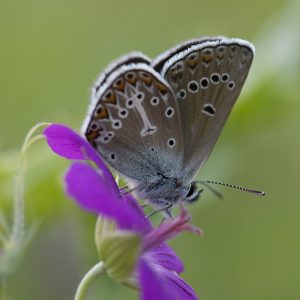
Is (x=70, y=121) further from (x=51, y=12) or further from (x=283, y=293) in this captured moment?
(x=51, y=12)

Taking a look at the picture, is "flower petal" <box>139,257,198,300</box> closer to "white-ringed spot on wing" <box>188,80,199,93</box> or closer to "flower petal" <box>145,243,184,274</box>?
"flower petal" <box>145,243,184,274</box>

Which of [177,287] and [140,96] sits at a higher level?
[140,96]

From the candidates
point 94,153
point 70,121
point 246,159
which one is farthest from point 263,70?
point 246,159

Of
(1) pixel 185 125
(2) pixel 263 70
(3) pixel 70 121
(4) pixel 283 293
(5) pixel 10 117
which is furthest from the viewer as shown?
(5) pixel 10 117

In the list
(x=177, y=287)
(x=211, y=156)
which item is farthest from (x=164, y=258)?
(x=211, y=156)

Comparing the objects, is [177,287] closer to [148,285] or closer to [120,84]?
[148,285]

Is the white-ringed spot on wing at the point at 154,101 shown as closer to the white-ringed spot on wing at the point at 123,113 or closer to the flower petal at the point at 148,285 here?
the white-ringed spot on wing at the point at 123,113
